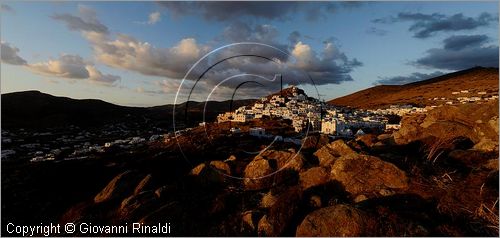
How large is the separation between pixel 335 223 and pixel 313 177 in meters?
A: 5.61

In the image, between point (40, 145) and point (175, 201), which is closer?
point (175, 201)

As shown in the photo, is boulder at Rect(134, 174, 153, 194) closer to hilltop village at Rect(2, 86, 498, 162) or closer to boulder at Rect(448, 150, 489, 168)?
boulder at Rect(448, 150, 489, 168)

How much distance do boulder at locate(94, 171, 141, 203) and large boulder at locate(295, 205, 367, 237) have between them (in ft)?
32.4

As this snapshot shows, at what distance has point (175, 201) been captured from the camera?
13.7 meters

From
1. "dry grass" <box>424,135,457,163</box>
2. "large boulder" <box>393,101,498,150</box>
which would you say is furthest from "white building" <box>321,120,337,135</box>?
"dry grass" <box>424,135,457,163</box>

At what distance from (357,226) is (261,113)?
111294mm

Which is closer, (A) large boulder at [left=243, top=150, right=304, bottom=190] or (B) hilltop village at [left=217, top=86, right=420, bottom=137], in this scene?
(A) large boulder at [left=243, top=150, right=304, bottom=190]

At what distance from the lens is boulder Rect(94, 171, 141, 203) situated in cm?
1655

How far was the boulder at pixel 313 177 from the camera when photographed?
50.4 ft

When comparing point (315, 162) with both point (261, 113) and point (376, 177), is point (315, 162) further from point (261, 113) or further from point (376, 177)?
point (261, 113)

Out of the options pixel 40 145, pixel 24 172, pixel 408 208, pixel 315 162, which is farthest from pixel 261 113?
pixel 408 208

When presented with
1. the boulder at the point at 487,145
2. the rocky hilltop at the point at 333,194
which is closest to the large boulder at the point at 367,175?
the rocky hilltop at the point at 333,194

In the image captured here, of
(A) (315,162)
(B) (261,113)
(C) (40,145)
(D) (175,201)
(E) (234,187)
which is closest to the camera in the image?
(D) (175,201)

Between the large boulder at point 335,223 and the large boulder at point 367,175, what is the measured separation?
329cm
